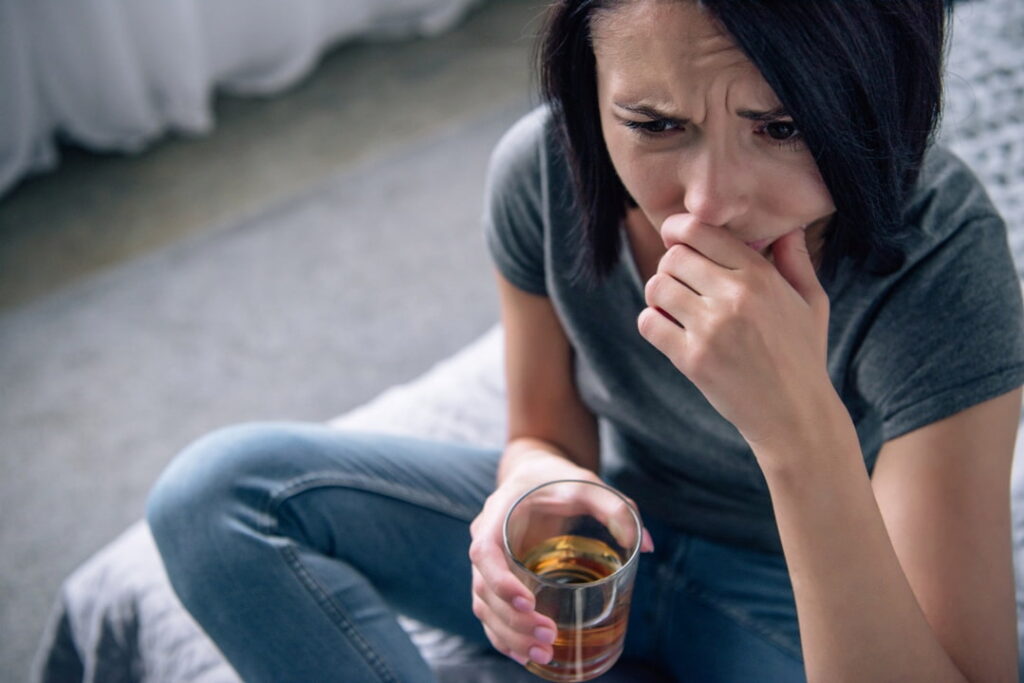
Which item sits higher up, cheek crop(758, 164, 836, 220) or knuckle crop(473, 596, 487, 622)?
cheek crop(758, 164, 836, 220)

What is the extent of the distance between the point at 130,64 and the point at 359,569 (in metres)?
2.04

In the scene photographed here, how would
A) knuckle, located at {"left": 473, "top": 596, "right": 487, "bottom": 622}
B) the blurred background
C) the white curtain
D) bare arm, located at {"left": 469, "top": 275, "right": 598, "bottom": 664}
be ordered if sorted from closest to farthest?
1. knuckle, located at {"left": 473, "top": 596, "right": 487, "bottom": 622}
2. bare arm, located at {"left": 469, "top": 275, "right": 598, "bottom": 664}
3. the blurred background
4. the white curtain

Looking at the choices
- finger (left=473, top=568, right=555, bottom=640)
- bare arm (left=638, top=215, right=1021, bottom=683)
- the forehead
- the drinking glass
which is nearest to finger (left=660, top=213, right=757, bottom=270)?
bare arm (left=638, top=215, right=1021, bottom=683)

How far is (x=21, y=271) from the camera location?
2.41 meters

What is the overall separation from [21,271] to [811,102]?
218cm

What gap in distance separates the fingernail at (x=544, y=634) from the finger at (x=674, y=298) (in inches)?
10.9

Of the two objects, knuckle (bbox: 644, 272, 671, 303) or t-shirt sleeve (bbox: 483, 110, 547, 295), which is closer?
knuckle (bbox: 644, 272, 671, 303)

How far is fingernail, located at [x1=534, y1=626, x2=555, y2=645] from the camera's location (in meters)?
0.85

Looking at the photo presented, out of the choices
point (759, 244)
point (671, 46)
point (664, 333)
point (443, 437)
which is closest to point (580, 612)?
point (664, 333)

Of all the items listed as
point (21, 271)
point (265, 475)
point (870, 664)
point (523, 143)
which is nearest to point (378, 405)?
point (265, 475)

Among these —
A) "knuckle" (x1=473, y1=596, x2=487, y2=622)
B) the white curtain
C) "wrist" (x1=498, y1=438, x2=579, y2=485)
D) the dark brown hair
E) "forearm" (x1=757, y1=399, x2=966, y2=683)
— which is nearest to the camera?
the dark brown hair

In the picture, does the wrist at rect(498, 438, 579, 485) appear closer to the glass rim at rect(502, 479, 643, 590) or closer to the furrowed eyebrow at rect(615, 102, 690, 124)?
the glass rim at rect(502, 479, 643, 590)

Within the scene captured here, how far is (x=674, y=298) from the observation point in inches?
32.5

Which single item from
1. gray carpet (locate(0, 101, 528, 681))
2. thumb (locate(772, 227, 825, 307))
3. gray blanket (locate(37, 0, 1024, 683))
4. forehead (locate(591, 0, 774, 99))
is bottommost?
gray carpet (locate(0, 101, 528, 681))
